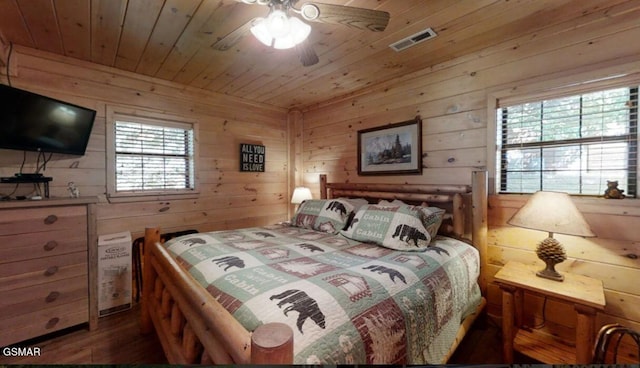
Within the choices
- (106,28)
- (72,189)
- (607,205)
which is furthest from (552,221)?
(72,189)

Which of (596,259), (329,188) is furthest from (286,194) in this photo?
(596,259)

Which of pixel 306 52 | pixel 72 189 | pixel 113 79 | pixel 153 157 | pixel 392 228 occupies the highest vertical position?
pixel 113 79

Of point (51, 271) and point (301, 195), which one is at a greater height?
point (301, 195)

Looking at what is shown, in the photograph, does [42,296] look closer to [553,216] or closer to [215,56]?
[215,56]

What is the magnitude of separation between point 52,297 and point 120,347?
24.6 inches

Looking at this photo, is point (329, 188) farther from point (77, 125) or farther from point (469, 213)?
point (77, 125)

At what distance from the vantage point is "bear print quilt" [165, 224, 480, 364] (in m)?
0.94

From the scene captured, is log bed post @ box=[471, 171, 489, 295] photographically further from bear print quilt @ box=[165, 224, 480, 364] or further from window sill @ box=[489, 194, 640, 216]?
window sill @ box=[489, 194, 640, 216]

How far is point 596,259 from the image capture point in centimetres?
171

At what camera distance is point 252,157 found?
3.48 m

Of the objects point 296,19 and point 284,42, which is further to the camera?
point 284,42

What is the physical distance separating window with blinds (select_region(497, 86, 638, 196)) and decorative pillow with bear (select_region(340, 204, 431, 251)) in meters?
0.82

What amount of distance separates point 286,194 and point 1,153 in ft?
9.05
